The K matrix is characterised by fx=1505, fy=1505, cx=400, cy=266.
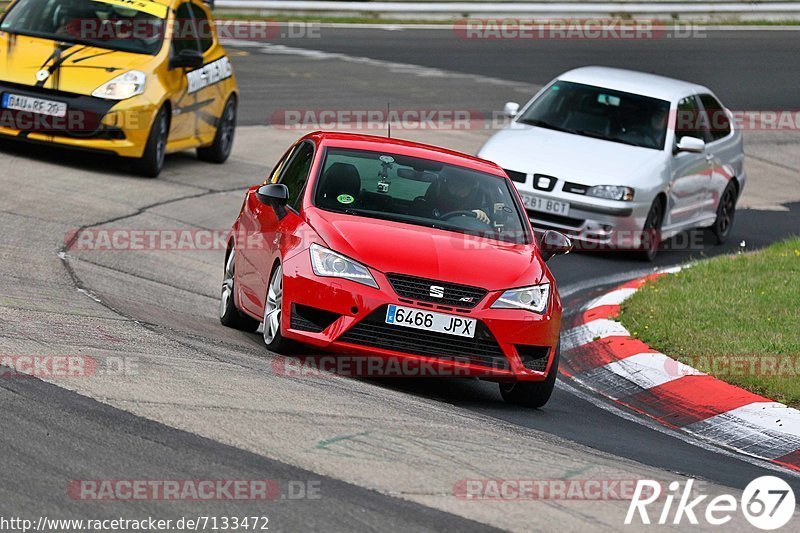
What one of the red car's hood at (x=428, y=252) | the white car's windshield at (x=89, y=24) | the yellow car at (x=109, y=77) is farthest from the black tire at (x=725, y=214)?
the red car's hood at (x=428, y=252)

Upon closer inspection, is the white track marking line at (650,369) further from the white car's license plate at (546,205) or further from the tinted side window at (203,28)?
the tinted side window at (203,28)

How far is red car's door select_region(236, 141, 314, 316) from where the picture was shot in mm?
9273

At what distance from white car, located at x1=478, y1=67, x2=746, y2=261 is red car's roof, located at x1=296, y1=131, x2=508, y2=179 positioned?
178 inches

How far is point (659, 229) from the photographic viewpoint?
606 inches

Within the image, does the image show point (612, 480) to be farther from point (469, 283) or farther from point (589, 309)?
point (589, 309)

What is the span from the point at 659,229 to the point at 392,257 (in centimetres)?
736

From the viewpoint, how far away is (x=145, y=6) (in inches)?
642

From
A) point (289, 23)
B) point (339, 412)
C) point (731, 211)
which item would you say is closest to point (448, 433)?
point (339, 412)

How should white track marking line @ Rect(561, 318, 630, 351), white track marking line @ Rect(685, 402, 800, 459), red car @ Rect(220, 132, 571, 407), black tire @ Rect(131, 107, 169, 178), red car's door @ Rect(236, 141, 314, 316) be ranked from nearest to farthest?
white track marking line @ Rect(685, 402, 800, 459) < red car @ Rect(220, 132, 571, 407) < red car's door @ Rect(236, 141, 314, 316) < white track marking line @ Rect(561, 318, 630, 351) < black tire @ Rect(131, 107, 169, 178)

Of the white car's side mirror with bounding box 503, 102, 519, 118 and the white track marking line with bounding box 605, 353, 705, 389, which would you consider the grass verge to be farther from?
the white car's side mirror with bounding box 503, 102, 519, 118

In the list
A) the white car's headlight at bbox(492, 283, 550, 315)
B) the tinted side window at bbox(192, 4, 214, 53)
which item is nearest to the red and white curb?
the white car's headlight at bbox(492, 283, 550, 315)

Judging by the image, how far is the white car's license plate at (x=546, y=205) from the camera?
14648 mm

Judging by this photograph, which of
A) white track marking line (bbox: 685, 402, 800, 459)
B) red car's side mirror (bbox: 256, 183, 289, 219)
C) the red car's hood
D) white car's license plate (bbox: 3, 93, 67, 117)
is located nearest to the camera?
white track marking line (bbox: 685, 402, 800, 459)

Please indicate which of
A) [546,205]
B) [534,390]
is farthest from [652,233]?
[534,390]
